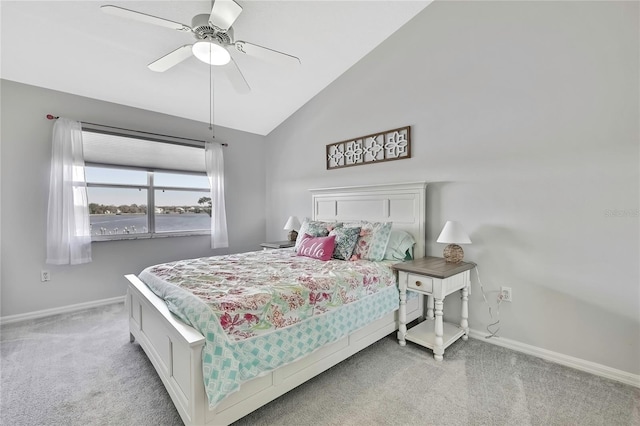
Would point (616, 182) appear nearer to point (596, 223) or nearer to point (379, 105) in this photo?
point (596, 223)

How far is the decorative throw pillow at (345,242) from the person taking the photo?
109 inches

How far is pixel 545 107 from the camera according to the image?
7.18 feet

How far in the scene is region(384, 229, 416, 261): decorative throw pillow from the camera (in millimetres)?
2752

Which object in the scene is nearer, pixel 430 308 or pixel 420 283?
pixel 420 283

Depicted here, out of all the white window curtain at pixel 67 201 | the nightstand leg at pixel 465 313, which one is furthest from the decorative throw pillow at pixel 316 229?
the white window curtain at pixel 67 201

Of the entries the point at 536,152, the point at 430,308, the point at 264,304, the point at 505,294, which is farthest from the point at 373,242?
the point at 536,152

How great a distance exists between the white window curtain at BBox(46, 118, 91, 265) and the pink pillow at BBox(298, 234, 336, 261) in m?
2.57

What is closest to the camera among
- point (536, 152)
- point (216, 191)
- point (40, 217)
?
point (536, 152)

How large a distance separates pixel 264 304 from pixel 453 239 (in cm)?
169

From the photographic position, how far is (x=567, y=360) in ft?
6.93

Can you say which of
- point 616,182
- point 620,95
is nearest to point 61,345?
point 616,182

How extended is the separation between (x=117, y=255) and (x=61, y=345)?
4.30 ft

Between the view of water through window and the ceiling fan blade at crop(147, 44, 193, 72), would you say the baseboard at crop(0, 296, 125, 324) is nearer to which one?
the view of water through window

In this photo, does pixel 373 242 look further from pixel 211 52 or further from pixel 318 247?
pixel 211 52
